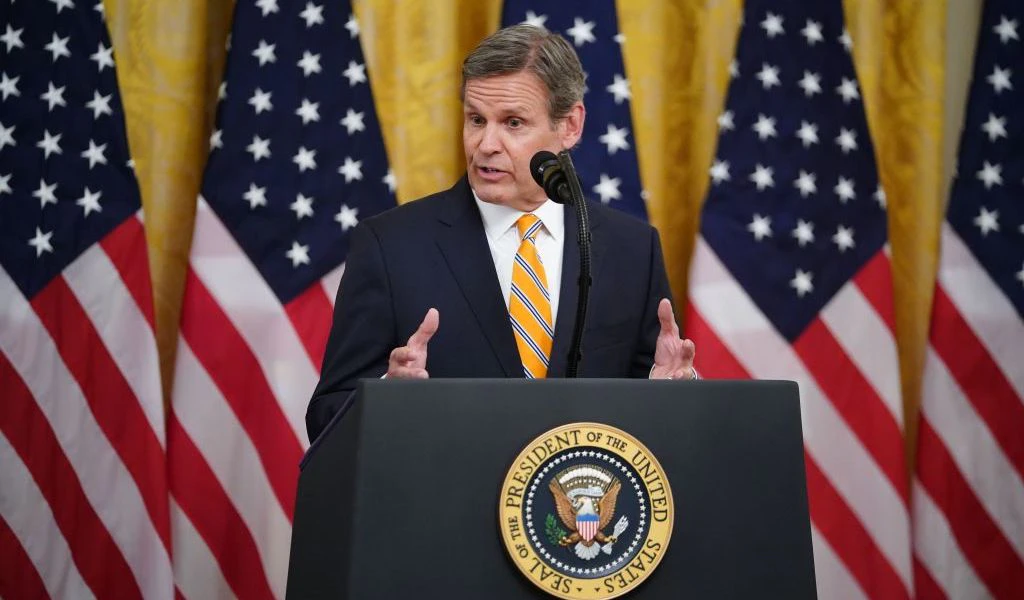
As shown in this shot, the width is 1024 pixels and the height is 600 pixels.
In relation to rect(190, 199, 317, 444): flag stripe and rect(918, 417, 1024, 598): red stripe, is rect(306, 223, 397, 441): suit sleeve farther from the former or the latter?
rect(918, 417, 1024, 598): red stripe

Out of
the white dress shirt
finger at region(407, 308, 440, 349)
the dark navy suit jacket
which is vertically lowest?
finger at region(407, 308, 440, 349)

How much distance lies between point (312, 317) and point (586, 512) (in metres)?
2.22

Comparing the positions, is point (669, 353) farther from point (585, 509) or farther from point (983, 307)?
point (983, 307)

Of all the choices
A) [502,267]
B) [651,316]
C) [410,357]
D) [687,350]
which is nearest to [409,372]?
[410,357]

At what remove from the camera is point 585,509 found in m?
1.42

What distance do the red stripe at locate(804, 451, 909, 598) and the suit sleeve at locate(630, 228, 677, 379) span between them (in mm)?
1401

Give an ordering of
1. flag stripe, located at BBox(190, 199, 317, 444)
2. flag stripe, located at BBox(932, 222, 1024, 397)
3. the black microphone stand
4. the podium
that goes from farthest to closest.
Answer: flag stripe, located at BBox(932, 222, 1024, 397) < flag stripe, located at BBox(190, 199, 317, 444) < the black microphone stand < the podium

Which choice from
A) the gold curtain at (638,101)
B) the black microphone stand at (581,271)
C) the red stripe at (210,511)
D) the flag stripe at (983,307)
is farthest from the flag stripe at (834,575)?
the black microphone stand at (581,271)

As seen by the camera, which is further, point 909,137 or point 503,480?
point 909,137

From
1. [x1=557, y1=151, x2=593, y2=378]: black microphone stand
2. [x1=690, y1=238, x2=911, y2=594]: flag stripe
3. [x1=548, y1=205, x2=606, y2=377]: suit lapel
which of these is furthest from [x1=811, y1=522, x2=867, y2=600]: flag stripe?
[x1=557, y1=151, x2=593, y2=378]: black microphone stand

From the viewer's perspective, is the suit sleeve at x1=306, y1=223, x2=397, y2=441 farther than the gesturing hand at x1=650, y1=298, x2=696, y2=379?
Yes

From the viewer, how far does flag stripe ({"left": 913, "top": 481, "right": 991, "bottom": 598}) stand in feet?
12.0

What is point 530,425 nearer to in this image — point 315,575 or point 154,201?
point 315,575

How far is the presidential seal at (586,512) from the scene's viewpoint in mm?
1399
